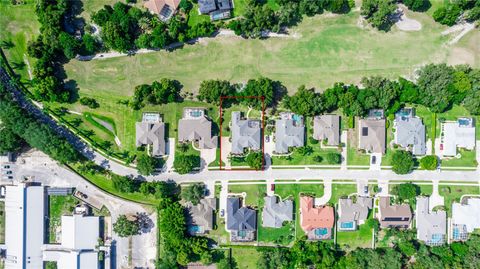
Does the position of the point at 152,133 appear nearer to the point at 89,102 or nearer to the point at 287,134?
the point at 89,102

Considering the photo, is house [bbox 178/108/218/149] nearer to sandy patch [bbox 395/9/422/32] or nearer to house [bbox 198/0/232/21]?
house [bbox 198/0/232/21]

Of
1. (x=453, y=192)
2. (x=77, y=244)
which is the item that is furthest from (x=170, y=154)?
(x=453, y=192)

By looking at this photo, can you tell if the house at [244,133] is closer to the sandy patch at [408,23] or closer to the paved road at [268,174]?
the paved road at [268,174]

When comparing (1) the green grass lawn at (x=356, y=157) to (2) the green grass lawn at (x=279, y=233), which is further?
(2) the green grass lawn at (x=279, y=233)

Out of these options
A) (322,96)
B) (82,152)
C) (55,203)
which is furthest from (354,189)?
(55,203)

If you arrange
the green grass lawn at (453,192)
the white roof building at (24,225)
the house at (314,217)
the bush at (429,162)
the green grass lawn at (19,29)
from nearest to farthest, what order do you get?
1. the green grass lawn at (19,29)
2. the white roof building at (24,225)
3. the bush at (429,162)
4. the house at (314,217)
5. the green grass lawn at (453,192)

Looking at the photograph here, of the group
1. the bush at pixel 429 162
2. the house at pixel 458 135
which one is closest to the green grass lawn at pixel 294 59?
the house at pixel 458 135
